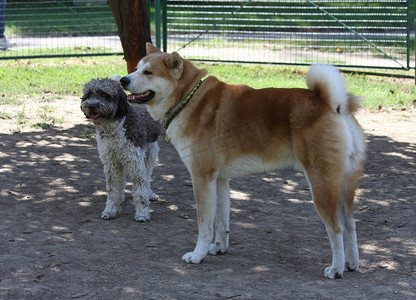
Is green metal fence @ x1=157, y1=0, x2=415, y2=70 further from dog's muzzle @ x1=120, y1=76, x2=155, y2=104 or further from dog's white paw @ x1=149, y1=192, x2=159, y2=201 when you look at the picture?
dog's muzzle @ x1=120, y1=76, x2=155, y2=104

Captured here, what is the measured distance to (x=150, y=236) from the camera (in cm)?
559

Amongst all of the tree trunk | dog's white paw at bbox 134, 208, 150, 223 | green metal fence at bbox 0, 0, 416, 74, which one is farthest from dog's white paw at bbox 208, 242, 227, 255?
green metal fence at bbox 0, 0, 416, 74

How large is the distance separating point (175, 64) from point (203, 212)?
1198 mm

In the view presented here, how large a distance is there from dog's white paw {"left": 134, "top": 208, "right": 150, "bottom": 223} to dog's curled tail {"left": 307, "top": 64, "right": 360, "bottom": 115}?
2211 mm

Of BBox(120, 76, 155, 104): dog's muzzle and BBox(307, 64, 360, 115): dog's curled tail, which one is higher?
BBox(307, 64, 360, 115): dog's curled tail

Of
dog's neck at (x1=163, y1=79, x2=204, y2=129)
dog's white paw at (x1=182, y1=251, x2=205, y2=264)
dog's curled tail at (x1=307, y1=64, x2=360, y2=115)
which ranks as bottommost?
dog's white paw at (x1=182, y1=251, x2=205, y2=264)

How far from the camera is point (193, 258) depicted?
4.95 meters

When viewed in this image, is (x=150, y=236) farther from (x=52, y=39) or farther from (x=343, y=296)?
(x=52, y=39)

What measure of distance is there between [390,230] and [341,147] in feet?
5.20

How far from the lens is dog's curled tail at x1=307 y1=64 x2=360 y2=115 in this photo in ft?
14.9

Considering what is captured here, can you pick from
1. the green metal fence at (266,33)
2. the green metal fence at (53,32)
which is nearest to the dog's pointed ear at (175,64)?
the green metal fence at (266,33)

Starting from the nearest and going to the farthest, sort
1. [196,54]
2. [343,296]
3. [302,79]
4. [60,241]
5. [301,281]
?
1. [343,296]
2. [301,281]
3. [60,241]
4. [302,79]
5. [196,54]

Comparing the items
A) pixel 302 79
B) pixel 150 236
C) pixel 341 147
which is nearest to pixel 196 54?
pixel 302 79

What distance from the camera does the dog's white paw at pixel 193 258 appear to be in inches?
195
